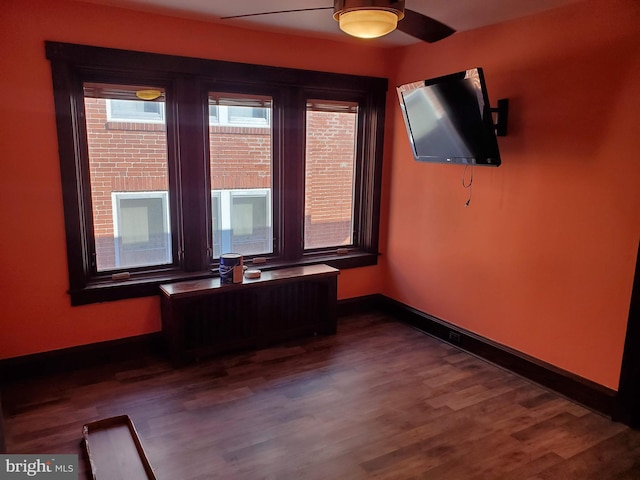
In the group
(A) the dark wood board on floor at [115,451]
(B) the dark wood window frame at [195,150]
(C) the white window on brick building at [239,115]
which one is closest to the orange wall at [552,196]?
(B) the dark wood window frame at [195,150]

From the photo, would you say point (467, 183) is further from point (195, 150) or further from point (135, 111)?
point (135, 111)

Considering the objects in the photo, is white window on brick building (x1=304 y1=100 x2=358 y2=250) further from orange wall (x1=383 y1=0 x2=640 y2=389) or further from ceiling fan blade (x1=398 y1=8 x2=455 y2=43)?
ceiling fan blade (x1=398 y1=8 x2=455 y2=43)

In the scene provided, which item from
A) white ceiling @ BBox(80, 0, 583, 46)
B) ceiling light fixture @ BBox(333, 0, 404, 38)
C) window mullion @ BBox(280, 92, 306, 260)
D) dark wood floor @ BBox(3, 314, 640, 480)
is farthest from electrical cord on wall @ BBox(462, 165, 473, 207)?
ceiling light fixture @ BBox(333, 0, 404, 38)

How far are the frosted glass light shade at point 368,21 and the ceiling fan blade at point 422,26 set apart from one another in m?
0.17

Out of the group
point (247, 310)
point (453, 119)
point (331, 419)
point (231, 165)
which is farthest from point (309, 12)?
point (331, 419)

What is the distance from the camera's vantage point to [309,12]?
2959 mm

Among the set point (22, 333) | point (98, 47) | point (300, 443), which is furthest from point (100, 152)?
point (300, 443)

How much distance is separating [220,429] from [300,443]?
0.47m

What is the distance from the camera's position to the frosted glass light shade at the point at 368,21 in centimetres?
192

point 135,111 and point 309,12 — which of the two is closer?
point 309,12

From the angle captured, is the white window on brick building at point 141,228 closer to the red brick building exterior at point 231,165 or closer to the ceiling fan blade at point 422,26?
the red brick building exterior at point 231,165

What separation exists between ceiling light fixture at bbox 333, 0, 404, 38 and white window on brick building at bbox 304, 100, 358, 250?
192 centimetres

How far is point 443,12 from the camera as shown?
2877mm

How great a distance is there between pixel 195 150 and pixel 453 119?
6.13ft
